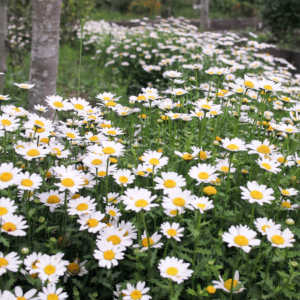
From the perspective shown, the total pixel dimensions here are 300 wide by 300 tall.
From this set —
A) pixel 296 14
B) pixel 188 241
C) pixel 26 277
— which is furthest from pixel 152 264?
pixel 296 14

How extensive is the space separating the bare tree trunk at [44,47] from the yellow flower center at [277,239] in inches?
103

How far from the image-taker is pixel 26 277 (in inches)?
51.5

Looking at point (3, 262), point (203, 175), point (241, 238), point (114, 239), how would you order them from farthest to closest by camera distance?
point (203, 175)
point (114, 239)
point (241, 238)
point (3, 262)

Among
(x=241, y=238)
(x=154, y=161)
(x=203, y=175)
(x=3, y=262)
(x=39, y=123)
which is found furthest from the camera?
(x=39, y=123)

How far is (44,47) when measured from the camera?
3189mm

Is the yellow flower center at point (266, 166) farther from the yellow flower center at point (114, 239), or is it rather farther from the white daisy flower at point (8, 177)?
the white daisy flower at point (8, 177)

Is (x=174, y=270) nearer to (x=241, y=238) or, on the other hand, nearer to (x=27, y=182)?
(x=241, y=238)

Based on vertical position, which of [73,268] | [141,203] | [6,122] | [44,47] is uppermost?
[44,47]

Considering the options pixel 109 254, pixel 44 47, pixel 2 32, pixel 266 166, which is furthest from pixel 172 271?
pixel 2 32

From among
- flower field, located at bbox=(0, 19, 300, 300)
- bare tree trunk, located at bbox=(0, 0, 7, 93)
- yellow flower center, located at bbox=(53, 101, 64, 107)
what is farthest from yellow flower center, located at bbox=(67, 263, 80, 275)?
bare tree trunk, located at bbox=(0, 0, 7, 93)

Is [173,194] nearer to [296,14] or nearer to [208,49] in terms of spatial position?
[208,49]

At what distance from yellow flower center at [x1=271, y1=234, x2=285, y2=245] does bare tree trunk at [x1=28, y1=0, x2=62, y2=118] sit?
Answer: 261 cm

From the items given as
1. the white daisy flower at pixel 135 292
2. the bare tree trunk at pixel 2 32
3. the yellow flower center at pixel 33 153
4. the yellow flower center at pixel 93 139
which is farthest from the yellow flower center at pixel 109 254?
the bare tree trunk at pixel 2 32

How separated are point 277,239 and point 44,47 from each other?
275 cm
